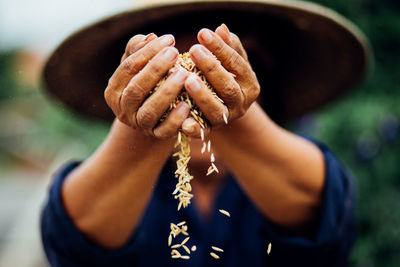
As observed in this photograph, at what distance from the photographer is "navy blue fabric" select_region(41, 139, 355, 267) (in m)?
1.61

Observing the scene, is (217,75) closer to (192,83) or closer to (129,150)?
(192,83)

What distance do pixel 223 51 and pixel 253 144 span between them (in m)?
0.54

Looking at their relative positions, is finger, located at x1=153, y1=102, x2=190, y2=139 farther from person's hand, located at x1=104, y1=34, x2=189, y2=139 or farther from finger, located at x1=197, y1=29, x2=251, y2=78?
finger, located at x1=197, y1=29, x2=251, y2=78

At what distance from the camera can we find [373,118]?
2838 millimetres

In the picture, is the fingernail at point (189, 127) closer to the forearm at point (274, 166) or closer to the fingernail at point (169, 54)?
the fingernail at point (169, 54)

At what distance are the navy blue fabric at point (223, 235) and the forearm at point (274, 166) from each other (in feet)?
0.21

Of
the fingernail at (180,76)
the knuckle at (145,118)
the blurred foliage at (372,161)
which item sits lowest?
the blurred foliage at (372,161)

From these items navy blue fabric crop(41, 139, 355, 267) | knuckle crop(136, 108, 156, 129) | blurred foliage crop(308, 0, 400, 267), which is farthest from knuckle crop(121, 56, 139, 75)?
blurred foliage crop(308, 0, 400, 267)

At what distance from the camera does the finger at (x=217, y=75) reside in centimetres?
93

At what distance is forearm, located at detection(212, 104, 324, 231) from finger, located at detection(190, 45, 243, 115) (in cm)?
28

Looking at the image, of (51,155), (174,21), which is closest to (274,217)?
(174,21)

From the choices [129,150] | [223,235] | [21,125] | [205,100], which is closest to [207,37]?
[205,100]

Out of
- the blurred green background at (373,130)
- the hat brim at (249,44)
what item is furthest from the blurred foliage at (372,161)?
the hat brim at (249,44)

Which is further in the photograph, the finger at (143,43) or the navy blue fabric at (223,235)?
the navy blue fabric at (223,235)
